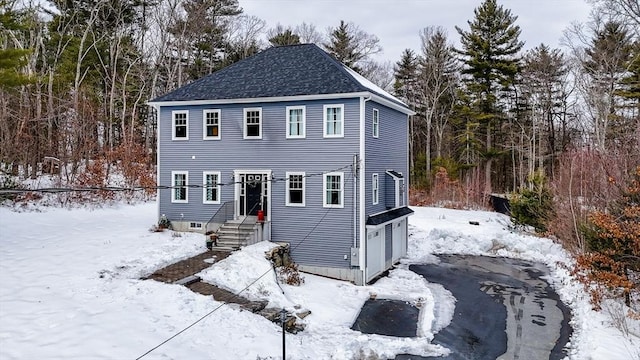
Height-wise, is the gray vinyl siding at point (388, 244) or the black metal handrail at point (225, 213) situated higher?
the black metal handrail at point (225, 213)

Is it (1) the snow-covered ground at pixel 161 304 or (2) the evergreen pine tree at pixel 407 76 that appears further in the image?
(2) the evergreen pine tree at pixel 407 76

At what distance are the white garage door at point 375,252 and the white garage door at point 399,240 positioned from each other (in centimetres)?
186

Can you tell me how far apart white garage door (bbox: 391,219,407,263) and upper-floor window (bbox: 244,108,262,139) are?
7582 millimetres

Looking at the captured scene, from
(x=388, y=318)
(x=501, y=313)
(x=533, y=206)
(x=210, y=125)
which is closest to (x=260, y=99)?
(x=210, y=125)

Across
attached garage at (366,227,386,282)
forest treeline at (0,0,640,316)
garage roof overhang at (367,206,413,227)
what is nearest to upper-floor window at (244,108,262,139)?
garage roof overhang at (367,206,413,227)

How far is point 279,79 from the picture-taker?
18359 mm

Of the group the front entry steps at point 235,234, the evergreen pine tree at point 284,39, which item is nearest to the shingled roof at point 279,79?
the front entry steps at point 235,234

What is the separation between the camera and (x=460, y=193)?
111ft

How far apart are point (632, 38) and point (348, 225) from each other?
85.2 feet

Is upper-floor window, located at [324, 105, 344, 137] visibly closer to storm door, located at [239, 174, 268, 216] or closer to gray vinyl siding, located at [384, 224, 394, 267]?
storm door, located at [239, 174, 268, 216]

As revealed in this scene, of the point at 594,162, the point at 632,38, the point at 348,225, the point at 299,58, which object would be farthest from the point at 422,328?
the point at 632,38

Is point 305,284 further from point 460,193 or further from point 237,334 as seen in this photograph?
point 460,193

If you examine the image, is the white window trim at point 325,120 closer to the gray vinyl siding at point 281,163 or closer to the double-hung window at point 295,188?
the gray vinyl siding at point 281,163

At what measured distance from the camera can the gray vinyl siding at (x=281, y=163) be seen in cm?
1662
